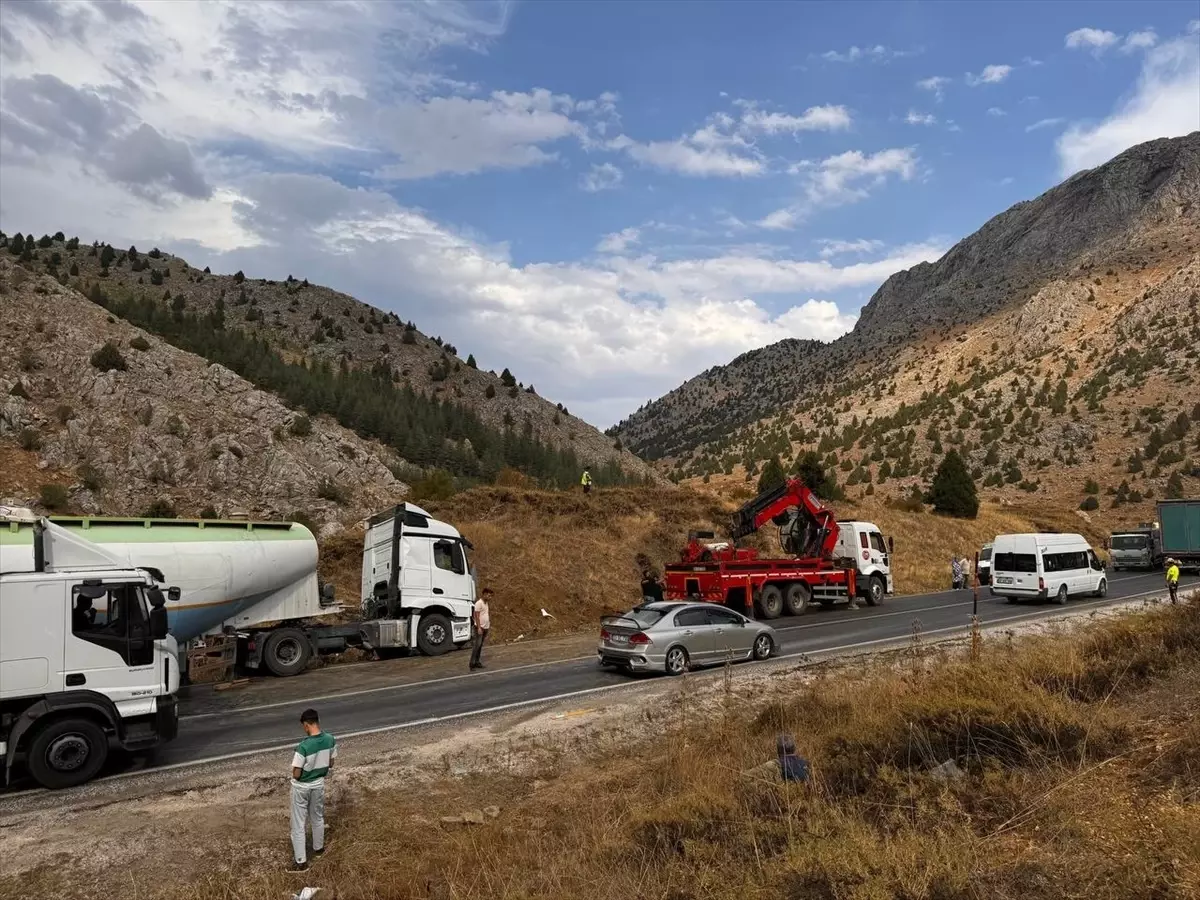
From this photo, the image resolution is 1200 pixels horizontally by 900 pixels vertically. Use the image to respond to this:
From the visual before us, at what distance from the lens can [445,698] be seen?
15.3 m

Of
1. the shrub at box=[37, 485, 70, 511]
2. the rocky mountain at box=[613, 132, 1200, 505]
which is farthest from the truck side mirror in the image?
the rocky mountain at box=[613, 132, 1200, 505]

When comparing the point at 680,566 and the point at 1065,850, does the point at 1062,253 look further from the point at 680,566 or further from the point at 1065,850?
the point at 1065,850

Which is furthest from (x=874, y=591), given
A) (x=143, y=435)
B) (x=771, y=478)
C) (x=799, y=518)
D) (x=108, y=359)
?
(x=108, y=359)

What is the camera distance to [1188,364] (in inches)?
2440

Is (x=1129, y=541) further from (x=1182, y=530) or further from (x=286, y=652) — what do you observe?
(x=286, y=652)

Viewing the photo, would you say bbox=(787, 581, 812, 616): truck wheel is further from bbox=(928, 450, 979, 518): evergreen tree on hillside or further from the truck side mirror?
bbox=(928, 450, 979, 518): evergreen tree on hillside

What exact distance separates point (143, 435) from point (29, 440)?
170 inches

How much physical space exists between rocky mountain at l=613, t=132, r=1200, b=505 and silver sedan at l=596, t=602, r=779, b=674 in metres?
41.5

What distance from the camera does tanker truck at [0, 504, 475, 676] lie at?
16.1 metres

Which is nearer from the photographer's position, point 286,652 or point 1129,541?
point 286,652

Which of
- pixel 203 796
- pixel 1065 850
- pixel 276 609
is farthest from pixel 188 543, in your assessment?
pixel 1065 850

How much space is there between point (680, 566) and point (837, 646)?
7.07m

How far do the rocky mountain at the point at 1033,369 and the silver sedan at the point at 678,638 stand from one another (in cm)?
4150

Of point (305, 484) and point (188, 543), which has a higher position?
point (305, 484)
